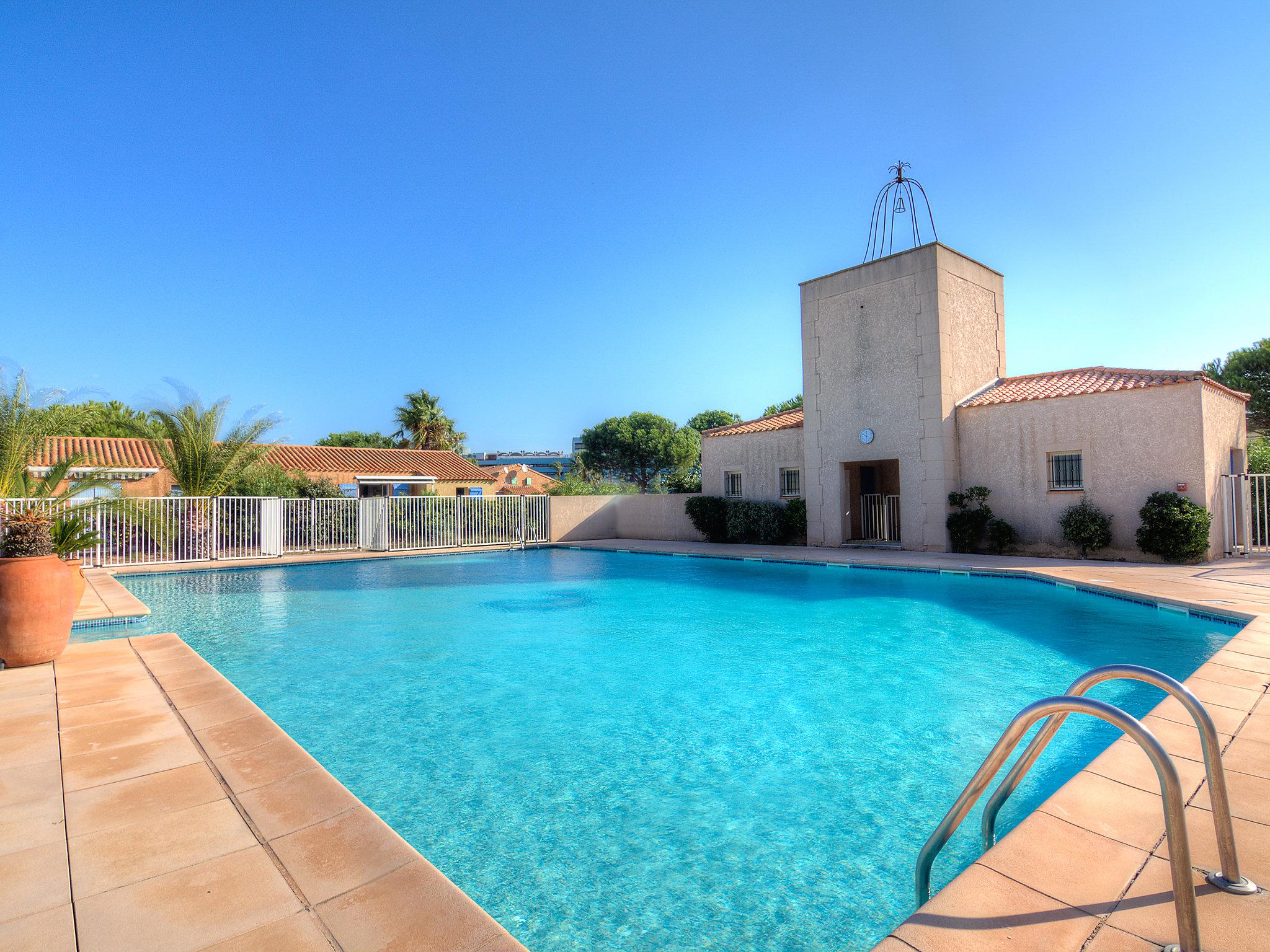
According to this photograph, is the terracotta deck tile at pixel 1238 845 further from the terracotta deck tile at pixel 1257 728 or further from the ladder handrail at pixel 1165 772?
the terracotta deck tile at pixel 1257 728

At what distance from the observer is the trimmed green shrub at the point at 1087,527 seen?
13406mm

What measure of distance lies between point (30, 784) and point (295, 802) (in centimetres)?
141

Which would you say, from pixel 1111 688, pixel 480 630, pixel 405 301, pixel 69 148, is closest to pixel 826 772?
pixel 1111 688

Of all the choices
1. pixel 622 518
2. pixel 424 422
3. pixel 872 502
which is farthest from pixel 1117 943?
pixel 424 422

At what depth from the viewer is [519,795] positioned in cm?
395

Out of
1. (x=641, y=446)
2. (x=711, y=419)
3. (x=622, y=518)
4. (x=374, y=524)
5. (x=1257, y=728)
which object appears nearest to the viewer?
(x=1257, y=728)

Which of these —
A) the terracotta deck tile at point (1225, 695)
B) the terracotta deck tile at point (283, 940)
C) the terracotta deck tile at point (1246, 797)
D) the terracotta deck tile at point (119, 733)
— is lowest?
the terracotta deck tile at point (1225, 695)

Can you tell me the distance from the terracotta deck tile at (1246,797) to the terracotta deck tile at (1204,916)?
0.65m

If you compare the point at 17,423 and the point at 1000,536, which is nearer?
the point at 17,423

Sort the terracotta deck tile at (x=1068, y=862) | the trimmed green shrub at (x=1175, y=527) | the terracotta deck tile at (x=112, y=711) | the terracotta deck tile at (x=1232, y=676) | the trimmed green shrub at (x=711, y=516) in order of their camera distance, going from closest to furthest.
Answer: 1. the terracotta deck tile at (x=1068, y=862)
2. the terracotta deck tile at (x=112, y=711)
3. the terracotta deck tile at (x=1232, y=676)
4. the trimmed green shrub at (x=1175, y=527)
5. the trimmed green shrub at (x=711, y=516)

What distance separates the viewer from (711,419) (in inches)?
2281

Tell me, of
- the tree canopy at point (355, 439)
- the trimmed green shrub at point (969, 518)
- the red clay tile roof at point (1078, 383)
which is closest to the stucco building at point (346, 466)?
the tree canopy at point (355, 439)

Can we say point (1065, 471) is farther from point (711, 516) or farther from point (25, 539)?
point (25, 539)

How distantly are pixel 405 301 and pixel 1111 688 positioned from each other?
2517 centimetres
